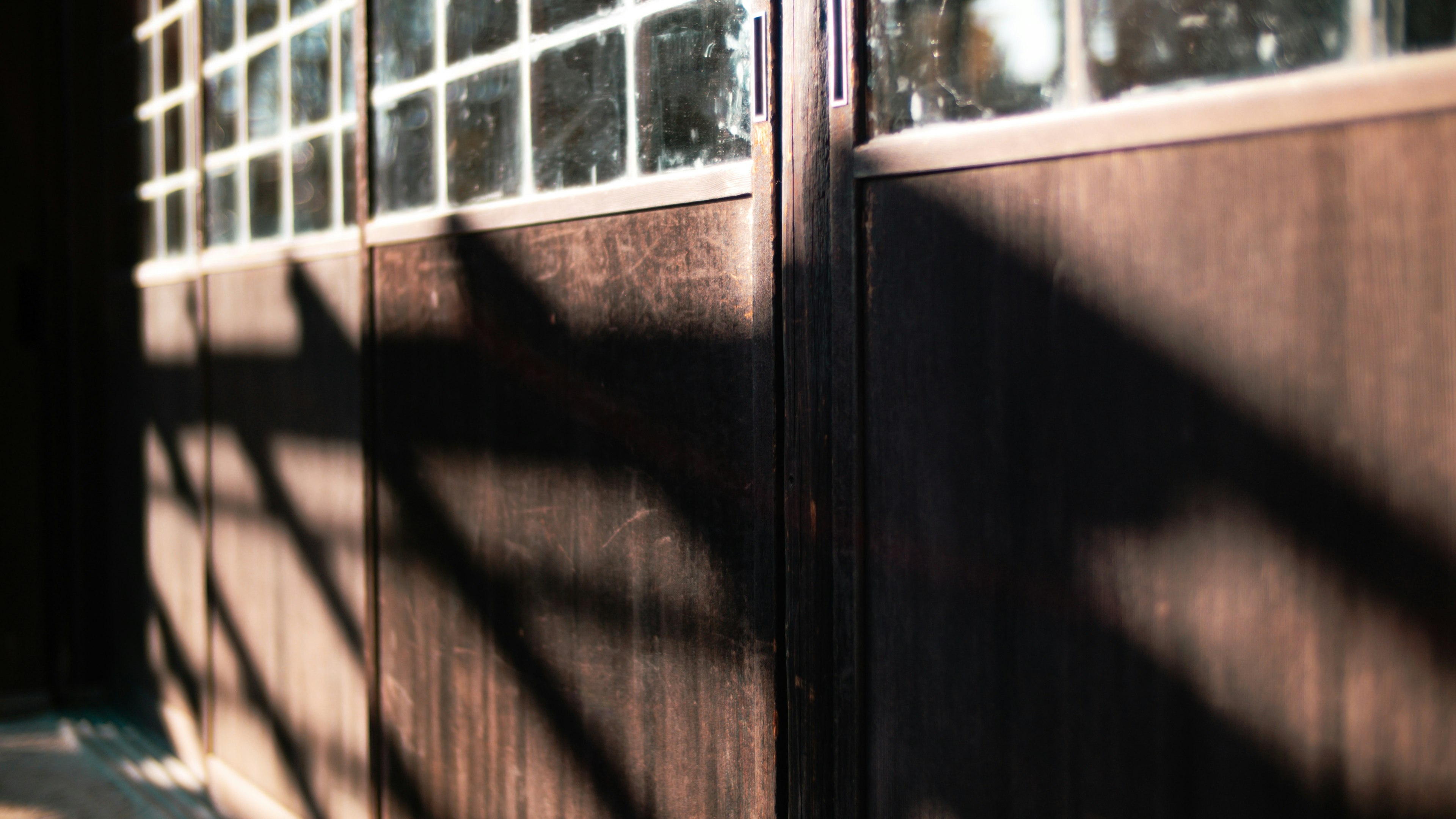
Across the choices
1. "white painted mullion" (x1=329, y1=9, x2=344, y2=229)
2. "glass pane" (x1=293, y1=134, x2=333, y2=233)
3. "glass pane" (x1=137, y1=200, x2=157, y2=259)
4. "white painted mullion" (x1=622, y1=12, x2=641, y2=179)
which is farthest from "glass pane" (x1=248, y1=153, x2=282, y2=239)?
"white painted mullion" (x1=622, y1=12, x2=641, y2=179)

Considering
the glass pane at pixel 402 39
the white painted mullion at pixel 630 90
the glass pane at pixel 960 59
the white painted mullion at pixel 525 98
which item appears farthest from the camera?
the glass pane at pixel 402 39

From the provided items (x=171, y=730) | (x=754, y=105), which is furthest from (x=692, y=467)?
(x=171, y=730)

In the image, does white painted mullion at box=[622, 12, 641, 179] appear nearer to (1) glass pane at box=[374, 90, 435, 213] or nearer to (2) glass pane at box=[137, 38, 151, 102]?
(1) glass pane at box=[374, 90, 435, 213]

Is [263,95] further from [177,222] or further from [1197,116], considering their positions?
[1197,116]

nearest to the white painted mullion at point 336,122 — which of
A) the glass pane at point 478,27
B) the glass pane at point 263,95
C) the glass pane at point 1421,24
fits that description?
the glass pane at point 263,95

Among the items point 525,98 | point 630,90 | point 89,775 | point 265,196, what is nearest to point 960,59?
Result: point 630,90

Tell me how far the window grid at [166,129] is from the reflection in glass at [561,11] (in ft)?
6.14

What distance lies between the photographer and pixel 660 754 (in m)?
1.47

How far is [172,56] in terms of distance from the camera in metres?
3.29

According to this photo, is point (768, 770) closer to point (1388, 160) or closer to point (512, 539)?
point (512, 539)

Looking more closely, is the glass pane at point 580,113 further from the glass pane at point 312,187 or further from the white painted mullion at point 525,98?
the glass pane at point 312,187

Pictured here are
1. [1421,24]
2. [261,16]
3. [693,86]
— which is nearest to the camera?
[1421,24]

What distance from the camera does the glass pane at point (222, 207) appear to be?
2.88 m

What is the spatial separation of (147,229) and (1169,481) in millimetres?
3660
